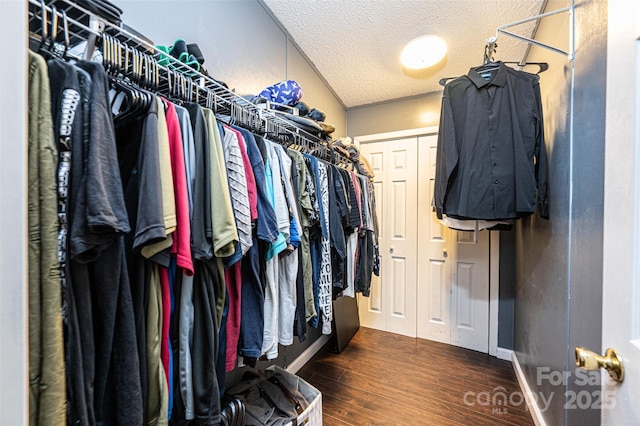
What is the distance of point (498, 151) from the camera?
4.08ft

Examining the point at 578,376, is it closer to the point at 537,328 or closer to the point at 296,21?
the point at 537,328

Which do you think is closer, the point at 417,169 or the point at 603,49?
the point at 603,49

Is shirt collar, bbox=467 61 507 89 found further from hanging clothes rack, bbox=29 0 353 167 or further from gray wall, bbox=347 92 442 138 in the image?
gray wall, bbox=347 92 442 138

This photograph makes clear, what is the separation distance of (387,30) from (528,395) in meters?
2.69

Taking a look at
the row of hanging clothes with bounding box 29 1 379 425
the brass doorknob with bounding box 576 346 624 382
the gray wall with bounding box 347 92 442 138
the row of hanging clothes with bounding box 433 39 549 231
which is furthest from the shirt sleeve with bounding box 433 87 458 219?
the gray wall with bounding box 347 92 442 138

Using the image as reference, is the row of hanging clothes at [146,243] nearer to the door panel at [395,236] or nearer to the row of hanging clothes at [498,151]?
the row of hanging clothes at [498,151]

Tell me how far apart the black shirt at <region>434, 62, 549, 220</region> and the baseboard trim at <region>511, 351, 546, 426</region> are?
1154 millimetres

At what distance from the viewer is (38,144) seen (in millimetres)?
437

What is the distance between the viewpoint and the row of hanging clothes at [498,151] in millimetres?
1219

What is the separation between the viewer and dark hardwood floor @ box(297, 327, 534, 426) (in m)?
1.52

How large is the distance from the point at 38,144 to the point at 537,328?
2.27 m

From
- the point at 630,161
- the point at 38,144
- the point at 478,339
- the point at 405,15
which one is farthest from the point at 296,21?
the point at 478,339

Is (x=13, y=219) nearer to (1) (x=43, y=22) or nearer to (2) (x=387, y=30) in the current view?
(1) (x=43, y=22)

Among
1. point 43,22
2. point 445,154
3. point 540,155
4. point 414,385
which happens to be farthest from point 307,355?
point 43,22
